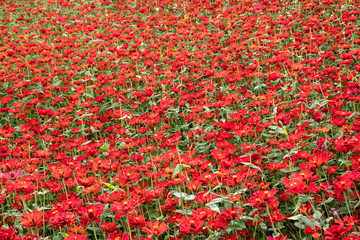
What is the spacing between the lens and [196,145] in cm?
391

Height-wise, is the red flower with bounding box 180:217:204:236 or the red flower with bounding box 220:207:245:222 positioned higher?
the red flower with bounding box 180:217:204:236

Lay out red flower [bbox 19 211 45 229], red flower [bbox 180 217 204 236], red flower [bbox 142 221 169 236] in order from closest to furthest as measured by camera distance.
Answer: red flower [bbox 180 217 204 236] → red flower [bbox 142 221 169 236] → red flower [bbox 19 211 45 229]

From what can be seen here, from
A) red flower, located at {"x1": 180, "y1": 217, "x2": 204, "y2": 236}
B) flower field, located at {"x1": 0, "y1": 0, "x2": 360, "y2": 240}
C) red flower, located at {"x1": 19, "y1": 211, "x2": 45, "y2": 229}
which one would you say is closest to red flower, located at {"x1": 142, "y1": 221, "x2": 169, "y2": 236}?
flower field, located at {"x1": 0, "y1": 0, "x2": 360, "y2": 240}

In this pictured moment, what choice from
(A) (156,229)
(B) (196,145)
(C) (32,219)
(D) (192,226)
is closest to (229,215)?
(D) (192,226)

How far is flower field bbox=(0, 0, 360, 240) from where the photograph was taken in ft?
8.21

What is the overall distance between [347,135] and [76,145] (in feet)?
8.73

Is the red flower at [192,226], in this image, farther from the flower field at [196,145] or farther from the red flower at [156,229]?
the red flower at [156,229]

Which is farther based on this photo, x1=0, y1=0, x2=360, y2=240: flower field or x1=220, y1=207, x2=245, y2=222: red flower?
x1=0, y1=0, x2=360, y2=240: flower field

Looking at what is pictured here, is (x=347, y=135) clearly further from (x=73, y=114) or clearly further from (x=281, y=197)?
(x=73, y=114)

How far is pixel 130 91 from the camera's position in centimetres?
534

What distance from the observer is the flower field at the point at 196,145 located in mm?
2504

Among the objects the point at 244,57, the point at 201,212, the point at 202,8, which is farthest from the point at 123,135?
the point at 202,8

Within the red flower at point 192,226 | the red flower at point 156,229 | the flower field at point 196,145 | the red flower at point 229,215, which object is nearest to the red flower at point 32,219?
the flower field at point 196,145

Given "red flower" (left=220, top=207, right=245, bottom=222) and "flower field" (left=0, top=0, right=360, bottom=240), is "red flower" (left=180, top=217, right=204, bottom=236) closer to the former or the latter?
"flower field" (left=0, top=0, right=360, bottom=240)
